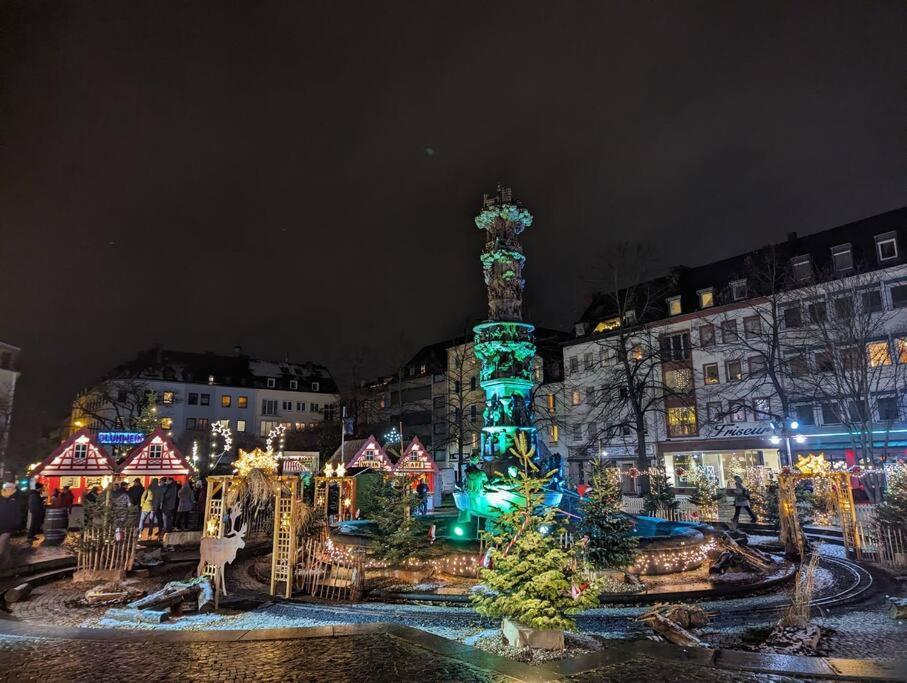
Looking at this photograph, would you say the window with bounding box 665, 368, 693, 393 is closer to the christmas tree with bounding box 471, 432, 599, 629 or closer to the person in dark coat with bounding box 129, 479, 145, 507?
the person in dark coat with bounding box 129, 479, 145, 507

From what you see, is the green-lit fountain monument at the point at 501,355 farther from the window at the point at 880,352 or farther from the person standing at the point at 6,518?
the window at the point at 880,352

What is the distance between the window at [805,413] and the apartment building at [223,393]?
151 feet

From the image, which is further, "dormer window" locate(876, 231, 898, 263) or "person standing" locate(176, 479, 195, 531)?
"dormer window" locate(876, 231, 898, 263)

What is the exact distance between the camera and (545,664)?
679 cm

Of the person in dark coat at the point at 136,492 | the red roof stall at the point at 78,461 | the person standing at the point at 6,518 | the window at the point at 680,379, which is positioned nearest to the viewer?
the person standing at the point at 6,518

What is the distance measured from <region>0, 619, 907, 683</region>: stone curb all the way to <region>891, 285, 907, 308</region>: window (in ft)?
114

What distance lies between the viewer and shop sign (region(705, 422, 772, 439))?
1523 inches

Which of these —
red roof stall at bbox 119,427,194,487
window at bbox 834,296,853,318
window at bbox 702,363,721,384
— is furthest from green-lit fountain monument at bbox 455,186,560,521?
window at bbox 702,363,721,384

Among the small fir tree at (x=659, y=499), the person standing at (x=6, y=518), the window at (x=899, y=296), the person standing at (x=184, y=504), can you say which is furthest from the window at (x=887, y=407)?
the person standing at (x=6, y=518)

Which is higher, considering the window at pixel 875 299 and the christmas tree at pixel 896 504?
the window at pixel 875 299

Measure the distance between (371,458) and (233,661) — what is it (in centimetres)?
2152

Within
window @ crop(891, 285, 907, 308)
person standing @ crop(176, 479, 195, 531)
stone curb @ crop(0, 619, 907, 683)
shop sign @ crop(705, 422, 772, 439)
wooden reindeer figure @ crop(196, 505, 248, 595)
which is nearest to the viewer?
stone curb @ crop(0, 619, 907, 683)

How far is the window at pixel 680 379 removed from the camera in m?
43.1

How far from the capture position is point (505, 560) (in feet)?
25.1
